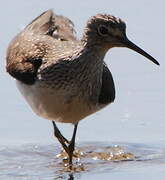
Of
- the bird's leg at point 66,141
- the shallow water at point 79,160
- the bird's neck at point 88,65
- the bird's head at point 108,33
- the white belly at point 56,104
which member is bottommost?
the shallow water at point 79,160

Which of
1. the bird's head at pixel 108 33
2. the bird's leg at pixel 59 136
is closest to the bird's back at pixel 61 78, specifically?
the bird's head at pixel 108 33

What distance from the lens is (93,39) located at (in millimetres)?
12750

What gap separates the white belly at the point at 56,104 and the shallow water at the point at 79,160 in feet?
2.27

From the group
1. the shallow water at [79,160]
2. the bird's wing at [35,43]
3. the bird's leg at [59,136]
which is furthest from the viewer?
the bird's leg at [59,136]

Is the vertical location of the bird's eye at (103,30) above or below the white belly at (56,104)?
above

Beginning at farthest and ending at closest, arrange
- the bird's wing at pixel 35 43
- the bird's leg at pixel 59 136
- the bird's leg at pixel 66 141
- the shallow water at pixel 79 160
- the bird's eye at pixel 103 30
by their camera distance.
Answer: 1. the bird's leg at pixel 59 136
2. the bird's leg at pixel 66 141
3. the bird's wing at pixel 35 43
4. the shallow water at pixel 79 160
5. the bird's eye at pixel 103 30

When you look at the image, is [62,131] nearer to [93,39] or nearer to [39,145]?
[39,145]

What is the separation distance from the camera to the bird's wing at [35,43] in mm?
13164

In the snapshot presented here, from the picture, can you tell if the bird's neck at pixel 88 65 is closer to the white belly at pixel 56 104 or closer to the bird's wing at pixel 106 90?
the white belly at pixel 56 104

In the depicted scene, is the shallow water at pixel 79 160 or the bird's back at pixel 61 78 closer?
the bird's back at pixel 61 78

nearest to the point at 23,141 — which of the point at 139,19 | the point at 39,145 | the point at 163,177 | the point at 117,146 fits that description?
the point at 39,145

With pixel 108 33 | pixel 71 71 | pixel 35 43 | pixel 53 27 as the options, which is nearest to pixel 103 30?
pixel 108 33

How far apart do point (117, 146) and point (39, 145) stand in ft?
3.49

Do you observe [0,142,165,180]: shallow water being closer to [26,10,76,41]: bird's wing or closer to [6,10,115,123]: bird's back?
[6,10,115,123]: bird's back
